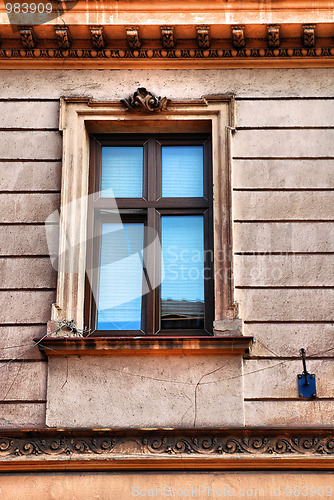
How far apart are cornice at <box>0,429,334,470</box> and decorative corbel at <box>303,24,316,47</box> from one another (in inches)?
187

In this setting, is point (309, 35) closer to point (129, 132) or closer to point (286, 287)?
point (129, 132)

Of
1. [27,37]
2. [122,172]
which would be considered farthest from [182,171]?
[27,37]

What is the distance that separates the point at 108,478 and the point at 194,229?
3.13 m

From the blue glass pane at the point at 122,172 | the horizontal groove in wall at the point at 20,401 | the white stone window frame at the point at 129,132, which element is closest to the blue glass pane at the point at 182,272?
the white stone window frame at the point at 129,132

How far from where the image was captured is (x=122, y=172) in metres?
9.23

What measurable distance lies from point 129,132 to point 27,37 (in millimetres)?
1747

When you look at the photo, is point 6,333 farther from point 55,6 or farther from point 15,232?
point 55,6

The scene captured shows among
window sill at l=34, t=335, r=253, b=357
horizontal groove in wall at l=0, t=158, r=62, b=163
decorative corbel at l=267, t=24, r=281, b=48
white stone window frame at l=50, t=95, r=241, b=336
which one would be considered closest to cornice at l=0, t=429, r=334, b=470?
window sill at l=34, t=335, r=253, b=357

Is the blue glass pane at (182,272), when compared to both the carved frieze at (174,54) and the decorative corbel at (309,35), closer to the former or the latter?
the carved frieze at (174,54)

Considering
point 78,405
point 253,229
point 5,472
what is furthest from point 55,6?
point 5,472

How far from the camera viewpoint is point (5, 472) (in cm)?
759

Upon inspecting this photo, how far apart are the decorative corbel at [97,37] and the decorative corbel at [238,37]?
5.36 feet

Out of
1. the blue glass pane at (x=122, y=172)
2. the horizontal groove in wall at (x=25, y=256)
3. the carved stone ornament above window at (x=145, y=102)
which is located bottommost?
the horizontal groove in wall at (x=25, y=256)

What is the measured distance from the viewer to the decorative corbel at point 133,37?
9.09m
